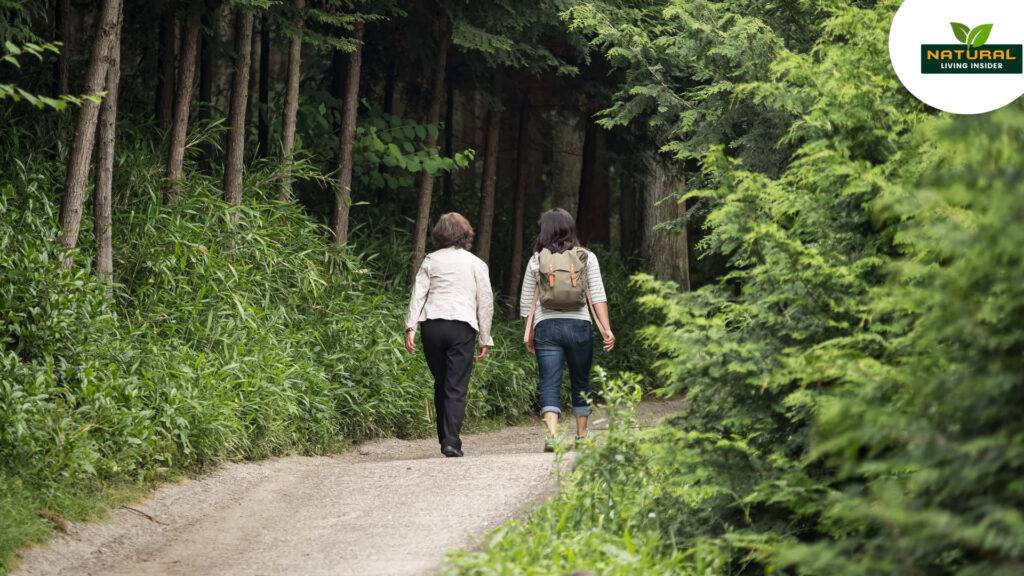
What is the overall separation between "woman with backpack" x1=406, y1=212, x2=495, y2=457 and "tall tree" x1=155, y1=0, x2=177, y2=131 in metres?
4.08

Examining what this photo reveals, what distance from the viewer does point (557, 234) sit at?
8.61 meters

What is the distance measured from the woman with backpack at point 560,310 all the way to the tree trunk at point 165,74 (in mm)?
4761

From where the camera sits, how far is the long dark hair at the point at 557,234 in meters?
8.61

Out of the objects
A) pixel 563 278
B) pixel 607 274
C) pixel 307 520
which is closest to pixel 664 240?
pixel 607 274

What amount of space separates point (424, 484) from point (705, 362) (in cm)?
258

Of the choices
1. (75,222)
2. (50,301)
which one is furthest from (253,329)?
(50,301)

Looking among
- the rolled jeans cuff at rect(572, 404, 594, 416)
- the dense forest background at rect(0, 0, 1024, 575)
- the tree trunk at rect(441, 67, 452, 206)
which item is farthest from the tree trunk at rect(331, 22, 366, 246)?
the rolled jeans cuff at rect(572, 404, 594, 416)

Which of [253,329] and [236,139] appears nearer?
[253,329]

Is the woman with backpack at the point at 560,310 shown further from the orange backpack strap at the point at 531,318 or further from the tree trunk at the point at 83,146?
the tree trunk at the point at 83,146

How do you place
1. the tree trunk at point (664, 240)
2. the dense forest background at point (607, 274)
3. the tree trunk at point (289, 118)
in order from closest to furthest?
1. the dense forest background at point (607, 274)
2. the tree trunk at point (289, 118)
3. the tree trunk at point (664, 240)

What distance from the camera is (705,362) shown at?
5188 mm

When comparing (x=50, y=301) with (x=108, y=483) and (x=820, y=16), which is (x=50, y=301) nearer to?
(x=108, y=483)

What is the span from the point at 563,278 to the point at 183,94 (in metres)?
4.17

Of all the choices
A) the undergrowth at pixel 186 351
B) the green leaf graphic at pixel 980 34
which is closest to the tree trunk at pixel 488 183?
the undergrowth at pixel 186 351
